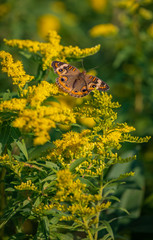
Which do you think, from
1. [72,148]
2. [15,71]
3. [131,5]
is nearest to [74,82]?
[15,71]

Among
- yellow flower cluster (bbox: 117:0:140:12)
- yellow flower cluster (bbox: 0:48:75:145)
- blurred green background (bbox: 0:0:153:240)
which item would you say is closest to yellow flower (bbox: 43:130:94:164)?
yellow flower cluster (bbox: 0:48:75:145)

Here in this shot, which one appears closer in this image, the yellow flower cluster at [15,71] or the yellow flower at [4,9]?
the yellow flower cluster at [15,71]

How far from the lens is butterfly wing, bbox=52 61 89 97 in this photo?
245cm

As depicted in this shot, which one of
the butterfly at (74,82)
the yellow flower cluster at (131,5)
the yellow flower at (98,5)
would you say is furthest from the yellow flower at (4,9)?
the butterfly at (74,82)

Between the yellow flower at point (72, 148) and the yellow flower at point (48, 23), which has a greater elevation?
the yellow flower at point (48, 23)

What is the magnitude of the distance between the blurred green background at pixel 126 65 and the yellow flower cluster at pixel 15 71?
3.10 feet

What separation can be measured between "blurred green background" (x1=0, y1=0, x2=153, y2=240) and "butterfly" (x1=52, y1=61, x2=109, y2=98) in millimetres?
224

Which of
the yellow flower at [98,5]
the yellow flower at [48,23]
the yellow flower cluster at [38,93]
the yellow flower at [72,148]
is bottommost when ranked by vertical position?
the yellow flower at [72,148]

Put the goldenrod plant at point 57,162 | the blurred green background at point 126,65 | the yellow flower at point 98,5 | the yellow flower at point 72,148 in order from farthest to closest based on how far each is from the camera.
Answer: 1. the yellow flower at point 98,5
2. the blurred green background at point 126,65
3. the yellow flower at point 72,148
4. the goldenrod plant at point 57,162

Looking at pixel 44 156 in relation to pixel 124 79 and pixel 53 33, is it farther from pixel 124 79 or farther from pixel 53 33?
pixel 124 79

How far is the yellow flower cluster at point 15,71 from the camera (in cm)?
207

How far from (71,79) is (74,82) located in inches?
3.7

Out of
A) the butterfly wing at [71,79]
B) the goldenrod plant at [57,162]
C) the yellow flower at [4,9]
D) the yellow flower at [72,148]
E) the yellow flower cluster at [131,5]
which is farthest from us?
the yellow flower at [4,9]

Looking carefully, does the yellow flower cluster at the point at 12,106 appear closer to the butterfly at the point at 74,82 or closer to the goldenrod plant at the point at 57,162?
the goldenrod plant at the point at 57,162
